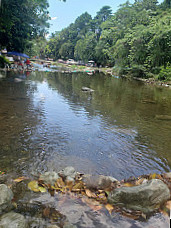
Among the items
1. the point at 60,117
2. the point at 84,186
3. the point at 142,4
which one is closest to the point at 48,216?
the point at 84,186

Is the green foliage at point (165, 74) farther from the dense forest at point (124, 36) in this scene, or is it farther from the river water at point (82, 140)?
the river water at point (82, 140)

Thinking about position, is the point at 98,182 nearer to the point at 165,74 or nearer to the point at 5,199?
the point at 5,199

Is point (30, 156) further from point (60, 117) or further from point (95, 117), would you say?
point (95, 117)

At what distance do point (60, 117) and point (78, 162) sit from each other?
4208mm

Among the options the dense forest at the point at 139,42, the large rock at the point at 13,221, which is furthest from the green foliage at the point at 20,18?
the dense forest at the point at 139,42

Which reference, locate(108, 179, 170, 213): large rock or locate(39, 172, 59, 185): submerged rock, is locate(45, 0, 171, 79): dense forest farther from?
locate(39, 172, 59, 185): submerged rock

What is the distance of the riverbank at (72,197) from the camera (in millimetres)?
3174

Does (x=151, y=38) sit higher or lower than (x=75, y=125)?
higher

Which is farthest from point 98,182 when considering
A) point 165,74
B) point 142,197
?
point 165,74

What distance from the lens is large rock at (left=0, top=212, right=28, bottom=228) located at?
9.06 ft

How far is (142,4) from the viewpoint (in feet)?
176

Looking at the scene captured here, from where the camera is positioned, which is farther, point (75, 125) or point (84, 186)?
point (75, 125)

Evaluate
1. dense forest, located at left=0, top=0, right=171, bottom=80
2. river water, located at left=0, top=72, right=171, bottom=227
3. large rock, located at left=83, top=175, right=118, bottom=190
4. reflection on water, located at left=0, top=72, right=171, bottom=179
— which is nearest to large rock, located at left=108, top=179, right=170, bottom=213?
large rock, located at left=83, top=175, right=118, bottom=190

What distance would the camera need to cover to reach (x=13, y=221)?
2838 mm
